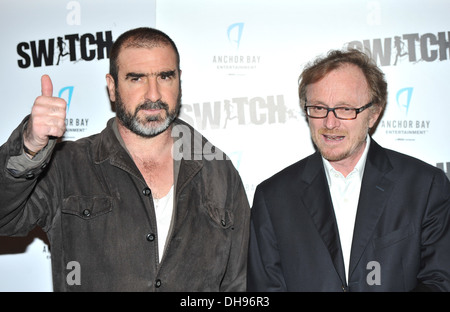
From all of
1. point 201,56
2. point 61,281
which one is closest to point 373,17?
point 201,56

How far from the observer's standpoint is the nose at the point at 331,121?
291 centimetres

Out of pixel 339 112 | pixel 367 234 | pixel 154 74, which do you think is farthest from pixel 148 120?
pixel 367 234

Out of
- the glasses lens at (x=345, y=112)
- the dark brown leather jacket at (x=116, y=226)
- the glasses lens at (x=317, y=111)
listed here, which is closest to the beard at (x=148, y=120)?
the dark brown leather jacket at (x=116, y=226)

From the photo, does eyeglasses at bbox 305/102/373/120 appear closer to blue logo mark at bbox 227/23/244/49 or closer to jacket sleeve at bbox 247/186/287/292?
jacket sleeve at bbox 247/186/287/292

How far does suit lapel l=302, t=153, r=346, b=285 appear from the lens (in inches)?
112

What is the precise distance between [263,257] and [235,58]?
158 cm

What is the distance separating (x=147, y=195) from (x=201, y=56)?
142 centimetres

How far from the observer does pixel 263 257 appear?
298cm

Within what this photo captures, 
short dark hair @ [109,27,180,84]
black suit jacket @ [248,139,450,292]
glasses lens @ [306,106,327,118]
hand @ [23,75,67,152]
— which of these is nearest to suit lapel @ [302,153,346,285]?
black suit jacket @ [248,139,450,292]

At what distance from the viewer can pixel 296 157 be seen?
3.83m

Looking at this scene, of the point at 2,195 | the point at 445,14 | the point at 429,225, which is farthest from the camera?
the point at 445,14

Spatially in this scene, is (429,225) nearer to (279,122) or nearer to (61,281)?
(279,122)

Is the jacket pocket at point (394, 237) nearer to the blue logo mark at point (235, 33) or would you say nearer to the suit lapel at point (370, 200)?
the suit lapel at point (370, 200)
